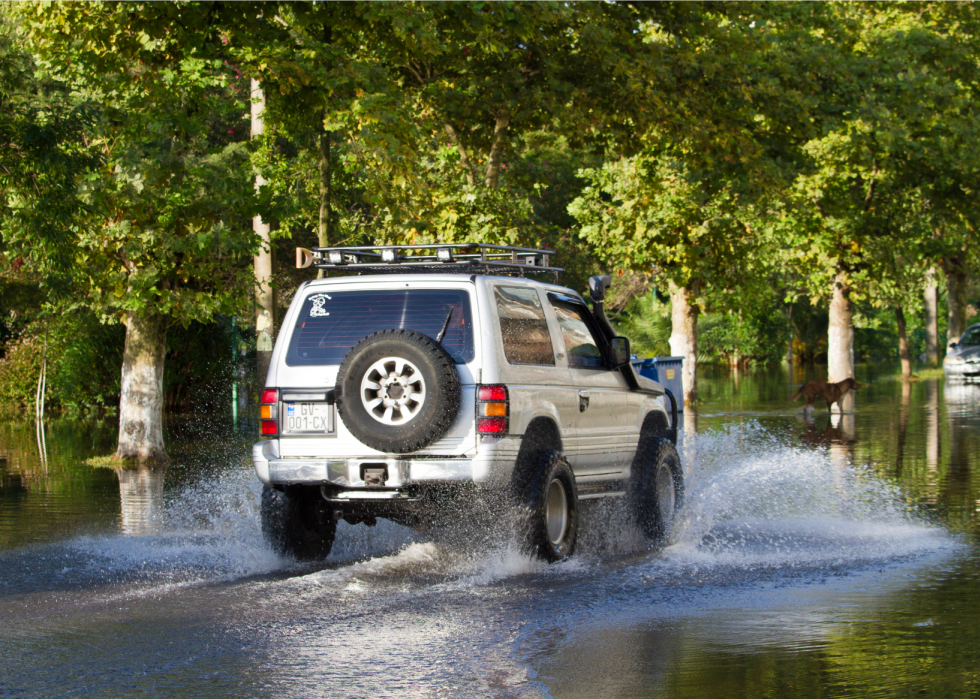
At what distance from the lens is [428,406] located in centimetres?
782

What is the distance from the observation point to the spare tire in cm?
781

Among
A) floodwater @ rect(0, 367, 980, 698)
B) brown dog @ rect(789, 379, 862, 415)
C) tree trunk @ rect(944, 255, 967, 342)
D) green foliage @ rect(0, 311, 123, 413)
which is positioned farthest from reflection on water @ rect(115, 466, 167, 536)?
tree trunk @ rect(944, 255, 967, 342)

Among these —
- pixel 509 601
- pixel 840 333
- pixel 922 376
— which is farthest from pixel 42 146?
pixel 922 376

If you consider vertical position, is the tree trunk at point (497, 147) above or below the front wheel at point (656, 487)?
above

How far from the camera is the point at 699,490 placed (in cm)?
1212

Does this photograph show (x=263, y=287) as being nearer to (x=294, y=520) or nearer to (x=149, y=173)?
(x=149, y=173)

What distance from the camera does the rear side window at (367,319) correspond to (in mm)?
8211

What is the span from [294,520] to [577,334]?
249cm

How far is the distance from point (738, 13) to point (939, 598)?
14.2 meters

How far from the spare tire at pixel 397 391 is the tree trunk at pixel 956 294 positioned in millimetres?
37163

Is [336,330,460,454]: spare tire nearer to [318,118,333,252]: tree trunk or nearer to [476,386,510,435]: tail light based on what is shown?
[476,386,510,435]: tail light

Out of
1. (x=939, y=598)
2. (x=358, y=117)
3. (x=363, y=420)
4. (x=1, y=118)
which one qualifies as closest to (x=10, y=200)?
(x=1, y=118)

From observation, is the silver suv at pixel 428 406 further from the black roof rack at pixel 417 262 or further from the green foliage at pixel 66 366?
the green foliage at pixel 66 366

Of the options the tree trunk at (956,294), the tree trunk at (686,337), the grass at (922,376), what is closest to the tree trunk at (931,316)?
the tree trunk at (956,294)
